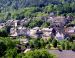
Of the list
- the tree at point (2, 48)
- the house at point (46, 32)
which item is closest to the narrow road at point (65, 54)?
the tree at point (2, 48)

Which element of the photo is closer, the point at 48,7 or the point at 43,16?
the point at 43,16

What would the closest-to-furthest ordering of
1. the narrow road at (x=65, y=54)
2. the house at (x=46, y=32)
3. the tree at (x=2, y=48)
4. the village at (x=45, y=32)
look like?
the tree at (x=2, y=48) < the narrow road at (x=65, y=54) < the village at (x=45, y=32) < the house at (x=46, y=32)

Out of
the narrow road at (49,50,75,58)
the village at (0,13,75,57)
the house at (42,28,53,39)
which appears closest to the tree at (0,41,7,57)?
the village at (0,13,75,57)

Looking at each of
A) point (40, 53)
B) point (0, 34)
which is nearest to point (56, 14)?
point (0, 34)

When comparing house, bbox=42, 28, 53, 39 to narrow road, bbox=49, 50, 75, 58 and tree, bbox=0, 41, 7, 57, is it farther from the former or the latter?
tree, bbox=0, 41, 7, 57

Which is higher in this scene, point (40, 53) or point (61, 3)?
point (40, 53)

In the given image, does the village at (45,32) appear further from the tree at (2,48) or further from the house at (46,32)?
the tree at (2,48)

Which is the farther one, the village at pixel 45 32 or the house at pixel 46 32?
the house at pixel 46 32

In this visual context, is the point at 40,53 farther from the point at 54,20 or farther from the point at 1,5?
the point at 1,5

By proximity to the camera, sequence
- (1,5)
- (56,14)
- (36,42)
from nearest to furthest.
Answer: (36,42) → (56,14) → (1,5)

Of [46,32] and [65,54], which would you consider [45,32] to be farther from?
[65,54]

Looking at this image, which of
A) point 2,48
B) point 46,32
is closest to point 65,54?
point 2,48
